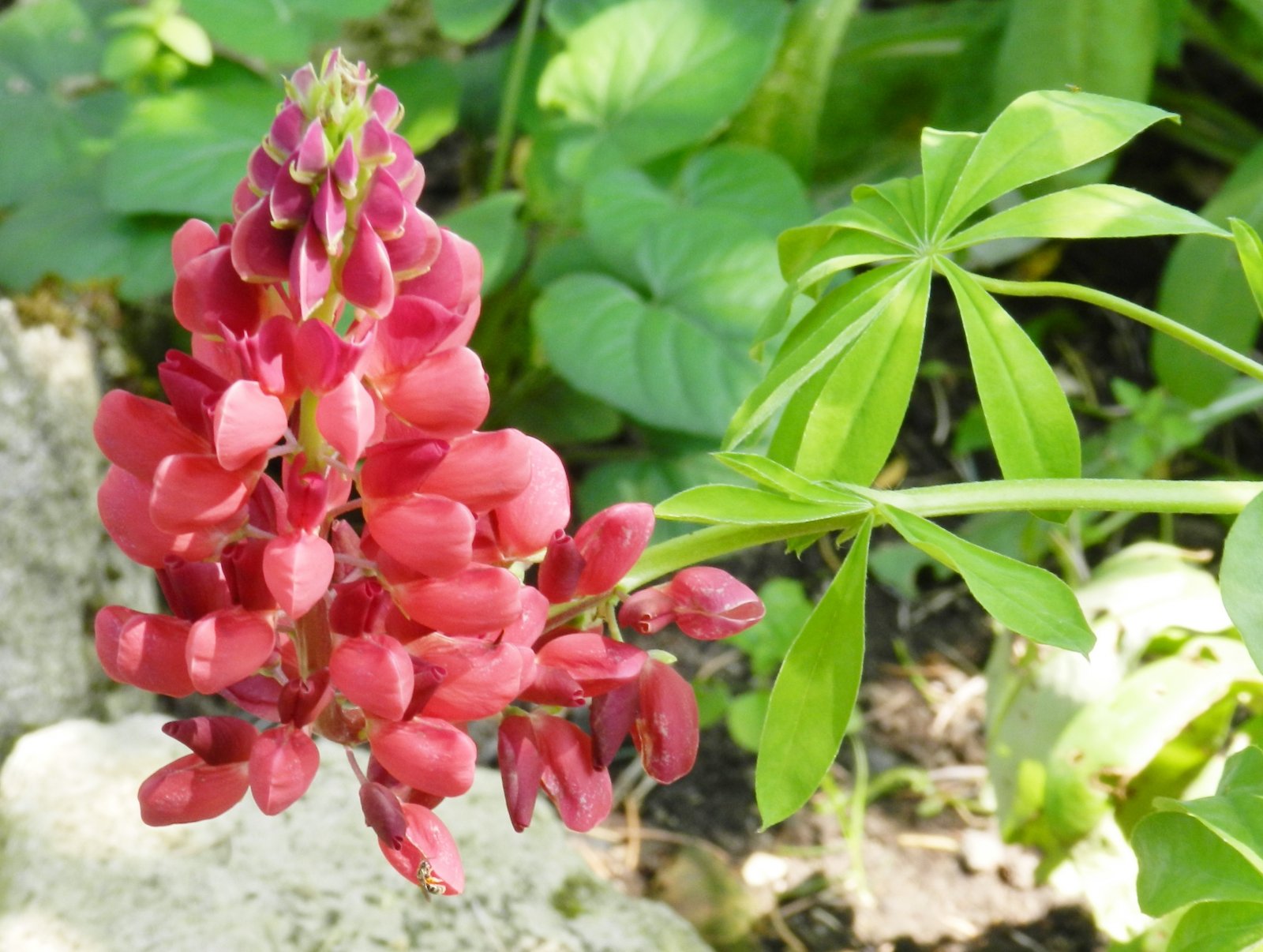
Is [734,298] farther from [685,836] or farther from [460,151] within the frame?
[460,151]

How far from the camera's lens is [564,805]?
62 cm

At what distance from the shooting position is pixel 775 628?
153 centimetres

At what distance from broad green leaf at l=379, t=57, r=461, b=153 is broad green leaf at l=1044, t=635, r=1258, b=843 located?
131 cm

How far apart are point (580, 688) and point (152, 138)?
1458 mm

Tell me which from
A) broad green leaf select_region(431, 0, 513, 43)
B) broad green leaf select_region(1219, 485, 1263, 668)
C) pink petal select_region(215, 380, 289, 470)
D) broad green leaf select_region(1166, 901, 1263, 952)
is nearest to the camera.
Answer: pink petal select_region(215, 380, 289, 470)

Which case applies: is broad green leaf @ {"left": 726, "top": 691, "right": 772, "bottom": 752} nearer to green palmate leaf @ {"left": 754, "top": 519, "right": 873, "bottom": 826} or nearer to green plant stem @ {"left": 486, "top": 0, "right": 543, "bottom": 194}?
green palmate leaf @ {"left": 754, "top": 519, "right": 873, "bottom": 826}

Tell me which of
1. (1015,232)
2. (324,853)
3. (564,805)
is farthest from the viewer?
(324,853)

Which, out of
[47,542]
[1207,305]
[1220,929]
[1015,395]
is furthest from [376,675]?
[1207,305]

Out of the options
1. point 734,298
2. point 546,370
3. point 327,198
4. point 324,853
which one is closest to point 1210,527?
point 734,298

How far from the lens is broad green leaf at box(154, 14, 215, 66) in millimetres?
1763

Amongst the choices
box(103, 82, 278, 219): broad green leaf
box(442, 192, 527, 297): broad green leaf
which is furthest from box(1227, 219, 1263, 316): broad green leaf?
box(103, 82, 278, 219): broad green leaf

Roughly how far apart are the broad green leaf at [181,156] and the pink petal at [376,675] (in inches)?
49.4

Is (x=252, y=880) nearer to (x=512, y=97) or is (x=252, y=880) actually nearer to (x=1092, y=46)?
(x=512, y=97)

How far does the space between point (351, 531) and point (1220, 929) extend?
1.83ft
